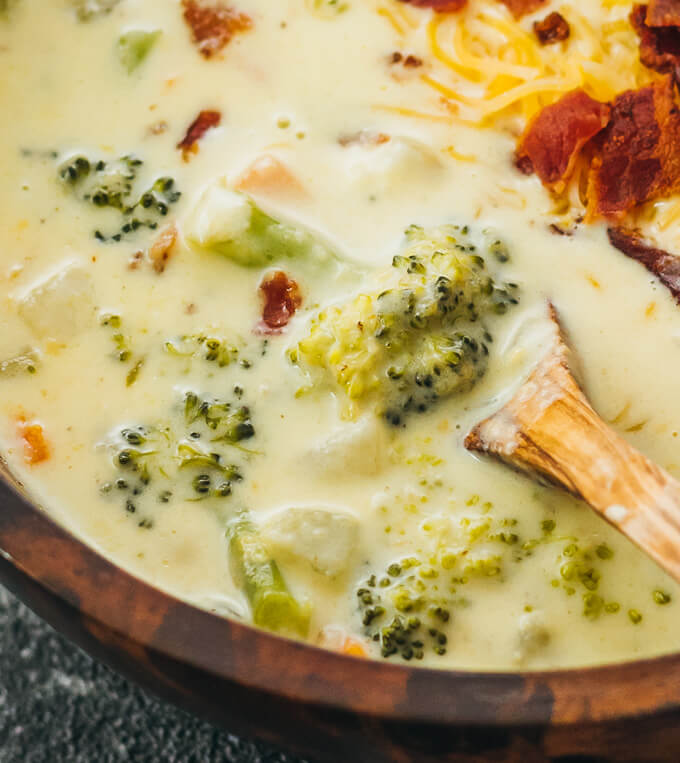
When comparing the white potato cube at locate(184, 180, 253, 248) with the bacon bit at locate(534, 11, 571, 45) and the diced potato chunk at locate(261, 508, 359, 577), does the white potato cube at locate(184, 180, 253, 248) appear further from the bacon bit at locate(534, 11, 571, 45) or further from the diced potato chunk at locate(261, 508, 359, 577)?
the bacon bit at locate(534, 11, 571, 45)

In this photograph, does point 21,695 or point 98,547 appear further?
Answer: point 21,695

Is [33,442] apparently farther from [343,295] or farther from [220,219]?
[343,295]

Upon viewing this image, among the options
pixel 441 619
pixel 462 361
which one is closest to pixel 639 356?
pixel 462 361

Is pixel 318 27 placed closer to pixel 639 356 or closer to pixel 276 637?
pixel 639 356

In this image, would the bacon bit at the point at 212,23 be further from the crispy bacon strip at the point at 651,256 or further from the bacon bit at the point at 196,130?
the crispy bacon strip at the point at 651,256

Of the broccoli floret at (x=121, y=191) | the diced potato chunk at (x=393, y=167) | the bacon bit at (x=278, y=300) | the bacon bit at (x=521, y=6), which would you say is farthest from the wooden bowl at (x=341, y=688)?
the bacon bit at (x=521, y=6)

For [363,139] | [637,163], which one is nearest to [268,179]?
[363,139]
